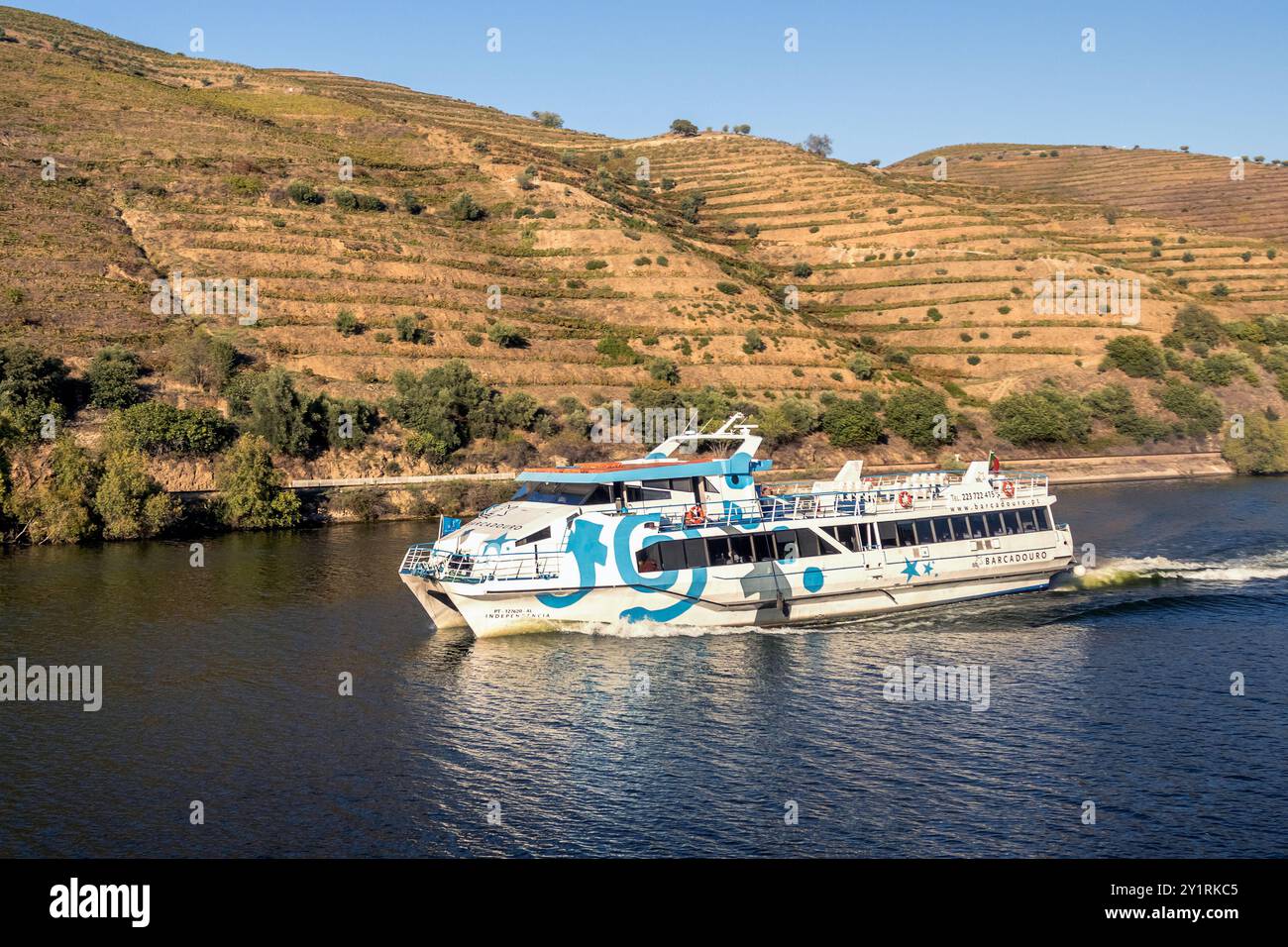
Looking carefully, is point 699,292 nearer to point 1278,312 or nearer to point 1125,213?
point 1278,312

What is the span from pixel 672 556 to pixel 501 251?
76092 millimetres

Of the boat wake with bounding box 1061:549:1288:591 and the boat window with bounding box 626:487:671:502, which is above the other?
the boat window with bounding box 626:487:671:502

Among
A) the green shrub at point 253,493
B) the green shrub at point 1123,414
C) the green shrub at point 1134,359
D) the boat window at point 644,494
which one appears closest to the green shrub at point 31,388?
the green shrub at point 253,493

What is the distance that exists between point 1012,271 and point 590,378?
5479 centimetres

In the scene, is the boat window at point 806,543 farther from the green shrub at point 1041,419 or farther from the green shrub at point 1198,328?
the green shrub at point 1198,328

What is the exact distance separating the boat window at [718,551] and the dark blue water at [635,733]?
2.81m

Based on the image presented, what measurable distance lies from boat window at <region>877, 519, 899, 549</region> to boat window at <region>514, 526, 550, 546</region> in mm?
13535

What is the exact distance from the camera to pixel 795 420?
8756 centimetres

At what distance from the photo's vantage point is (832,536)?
42.6m

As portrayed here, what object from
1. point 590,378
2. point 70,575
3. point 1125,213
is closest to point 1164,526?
point 590,378

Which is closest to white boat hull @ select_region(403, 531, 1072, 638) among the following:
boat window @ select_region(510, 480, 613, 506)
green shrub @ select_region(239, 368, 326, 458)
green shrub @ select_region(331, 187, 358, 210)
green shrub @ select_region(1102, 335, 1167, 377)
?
boat window @ select_region(510, 480, 613, 506)

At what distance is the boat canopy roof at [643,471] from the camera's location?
40156 millimetres

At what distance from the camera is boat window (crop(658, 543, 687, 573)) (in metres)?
39.2

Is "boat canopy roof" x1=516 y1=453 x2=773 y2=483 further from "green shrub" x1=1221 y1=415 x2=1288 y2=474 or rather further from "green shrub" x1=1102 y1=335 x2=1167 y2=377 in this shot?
"green shrub" x1=1102 y1=335 x2=1167 y2=377
